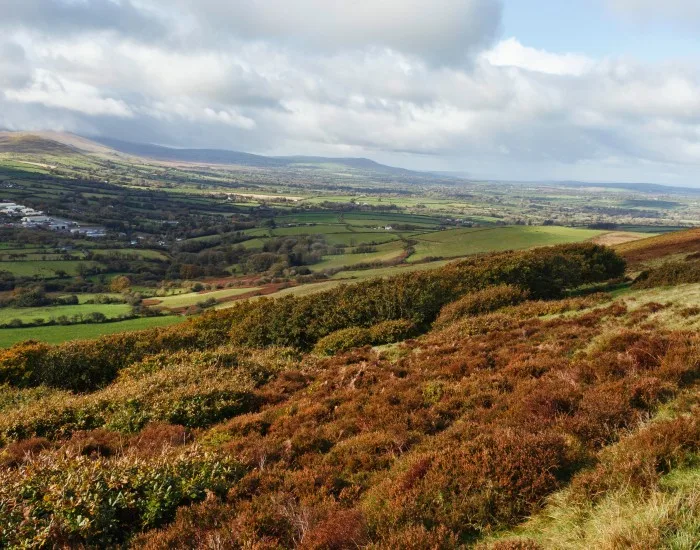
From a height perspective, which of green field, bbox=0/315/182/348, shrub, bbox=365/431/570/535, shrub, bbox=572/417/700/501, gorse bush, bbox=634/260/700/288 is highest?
gorse bush, bbox=634/260/700/288

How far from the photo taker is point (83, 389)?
74.0 feet

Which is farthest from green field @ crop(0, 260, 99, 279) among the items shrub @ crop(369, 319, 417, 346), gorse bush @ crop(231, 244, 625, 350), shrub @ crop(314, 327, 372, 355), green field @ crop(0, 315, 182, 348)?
shrub @ crop(369, 319, 417, 346)

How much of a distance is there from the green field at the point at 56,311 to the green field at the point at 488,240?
52.7 meters

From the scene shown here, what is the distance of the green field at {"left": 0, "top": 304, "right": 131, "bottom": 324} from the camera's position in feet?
180

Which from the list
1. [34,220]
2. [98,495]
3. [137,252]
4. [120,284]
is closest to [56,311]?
[120,284]

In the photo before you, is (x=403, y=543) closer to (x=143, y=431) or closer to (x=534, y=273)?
(x=143, y=431)

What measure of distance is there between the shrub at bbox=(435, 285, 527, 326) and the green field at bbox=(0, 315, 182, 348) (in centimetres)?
3399

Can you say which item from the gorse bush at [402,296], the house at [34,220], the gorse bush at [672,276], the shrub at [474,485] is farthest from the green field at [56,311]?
the house at [34,220]

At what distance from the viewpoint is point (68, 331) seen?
1853 inches

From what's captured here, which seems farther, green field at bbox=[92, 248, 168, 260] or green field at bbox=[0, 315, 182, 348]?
green field at bbox=[92, 248, 168, 260]

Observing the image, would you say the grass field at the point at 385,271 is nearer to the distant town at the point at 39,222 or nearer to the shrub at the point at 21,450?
the shrub at the point at 21,450

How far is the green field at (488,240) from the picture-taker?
9131cm

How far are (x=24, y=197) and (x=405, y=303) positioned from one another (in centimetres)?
19666

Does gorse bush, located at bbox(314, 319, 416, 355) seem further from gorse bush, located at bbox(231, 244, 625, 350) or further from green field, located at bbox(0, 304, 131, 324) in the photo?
green field, located at bbox(0, 304, 131, 324)
